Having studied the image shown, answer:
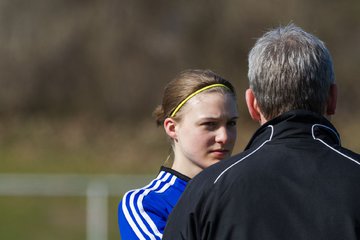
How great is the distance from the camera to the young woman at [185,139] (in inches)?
126

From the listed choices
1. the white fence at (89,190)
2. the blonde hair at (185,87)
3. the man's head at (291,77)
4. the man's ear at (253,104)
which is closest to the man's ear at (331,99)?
the man's head at (291,77)

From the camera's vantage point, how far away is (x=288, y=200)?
228cm

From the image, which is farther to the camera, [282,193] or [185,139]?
[185,139]

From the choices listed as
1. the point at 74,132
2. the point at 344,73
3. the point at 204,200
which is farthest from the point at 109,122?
the point at 204,200

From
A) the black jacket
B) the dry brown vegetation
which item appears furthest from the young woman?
the dry brown vegetation

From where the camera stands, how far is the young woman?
3.21 metres

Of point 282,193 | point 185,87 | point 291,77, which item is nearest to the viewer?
point 282,193

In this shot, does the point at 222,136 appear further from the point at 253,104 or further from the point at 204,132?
the point at 253,104

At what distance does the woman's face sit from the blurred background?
13545 mm

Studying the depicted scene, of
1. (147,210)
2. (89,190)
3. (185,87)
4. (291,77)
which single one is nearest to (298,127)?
(291,77)

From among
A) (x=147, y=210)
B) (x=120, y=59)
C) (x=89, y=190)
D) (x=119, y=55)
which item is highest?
(x=119, y=55)

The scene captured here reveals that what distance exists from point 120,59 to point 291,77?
18.2 meters

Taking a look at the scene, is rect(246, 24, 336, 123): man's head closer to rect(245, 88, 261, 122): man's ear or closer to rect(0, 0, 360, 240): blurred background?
rect(245, 88, 261, 122): man's ear

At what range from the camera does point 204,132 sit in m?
3.41
